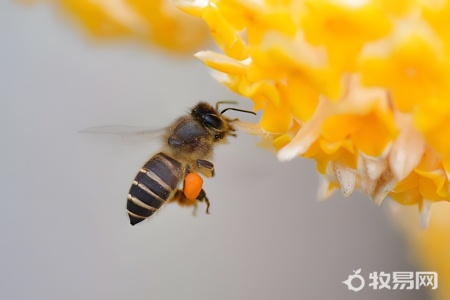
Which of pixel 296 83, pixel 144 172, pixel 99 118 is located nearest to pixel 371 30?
pixel 296 83

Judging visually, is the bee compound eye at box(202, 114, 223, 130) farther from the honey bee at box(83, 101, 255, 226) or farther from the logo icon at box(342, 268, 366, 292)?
the logo icon at box(342, 268, 366, 292)

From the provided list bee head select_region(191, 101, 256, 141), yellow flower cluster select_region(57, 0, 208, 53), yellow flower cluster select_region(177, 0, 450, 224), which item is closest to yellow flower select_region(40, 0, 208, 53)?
yellow flower cluster select_region(57, 0, 208, 53)

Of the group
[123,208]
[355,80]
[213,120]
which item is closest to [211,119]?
[213,120]

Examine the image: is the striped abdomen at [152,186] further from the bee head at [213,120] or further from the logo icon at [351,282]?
the logo icon at [351,282]

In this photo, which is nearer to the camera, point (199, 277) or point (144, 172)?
Result: point (144, 172)

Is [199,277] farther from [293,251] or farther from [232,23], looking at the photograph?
[232,23]

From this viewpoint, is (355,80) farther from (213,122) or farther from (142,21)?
(142,21)

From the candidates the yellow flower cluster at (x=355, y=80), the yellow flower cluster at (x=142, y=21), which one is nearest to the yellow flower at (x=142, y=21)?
the yellow flower cluster at (x=142, y=21)
